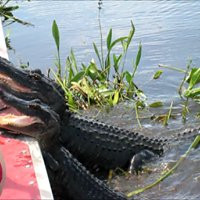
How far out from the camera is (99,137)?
4566mm

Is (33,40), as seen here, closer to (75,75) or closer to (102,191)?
(75,75)

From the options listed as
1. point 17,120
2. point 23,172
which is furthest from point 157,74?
point 23,172

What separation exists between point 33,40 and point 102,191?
4375mm

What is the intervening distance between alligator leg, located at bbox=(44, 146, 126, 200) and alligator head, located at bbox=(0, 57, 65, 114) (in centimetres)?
60

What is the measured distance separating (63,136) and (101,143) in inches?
13.5

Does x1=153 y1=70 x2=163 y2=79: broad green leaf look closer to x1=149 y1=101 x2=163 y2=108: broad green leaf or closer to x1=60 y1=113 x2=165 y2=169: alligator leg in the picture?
x1=149 y1=101 x2=163 y2=108: broad green leaf

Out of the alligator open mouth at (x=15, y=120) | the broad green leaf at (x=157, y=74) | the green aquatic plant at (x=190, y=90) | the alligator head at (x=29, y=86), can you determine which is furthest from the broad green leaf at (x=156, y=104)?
the alligator open mouth at (x=15, y=120)

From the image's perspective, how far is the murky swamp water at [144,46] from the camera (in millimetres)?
4258

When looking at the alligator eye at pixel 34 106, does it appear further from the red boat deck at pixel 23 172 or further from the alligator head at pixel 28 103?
the red boat deck at pixel 23 172

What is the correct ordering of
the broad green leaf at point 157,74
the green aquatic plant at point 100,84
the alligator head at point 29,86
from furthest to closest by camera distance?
the broad green leaf at point 157,74
the green aquatic plant at point 100,84
the alligator head at point 29,86

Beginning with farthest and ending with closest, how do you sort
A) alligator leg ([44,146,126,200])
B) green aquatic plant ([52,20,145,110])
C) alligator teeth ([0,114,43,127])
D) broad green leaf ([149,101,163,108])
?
green aquatic plant ([52,20,145,110]) → broad green leaf ([149,101,163,108]) → alligator leg ([44,146,126,200]) → alligator teeth ([0,114,43,127])

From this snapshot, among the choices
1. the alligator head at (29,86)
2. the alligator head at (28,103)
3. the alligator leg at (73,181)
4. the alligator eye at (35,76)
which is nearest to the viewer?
the alligator head at (28,103)

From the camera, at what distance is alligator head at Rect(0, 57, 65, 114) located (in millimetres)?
4051

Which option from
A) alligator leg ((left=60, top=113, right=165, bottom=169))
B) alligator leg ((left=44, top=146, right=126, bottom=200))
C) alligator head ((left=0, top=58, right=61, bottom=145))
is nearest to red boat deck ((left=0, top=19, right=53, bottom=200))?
alligator head ((left=0, top=58, right=61, bottom=145))
